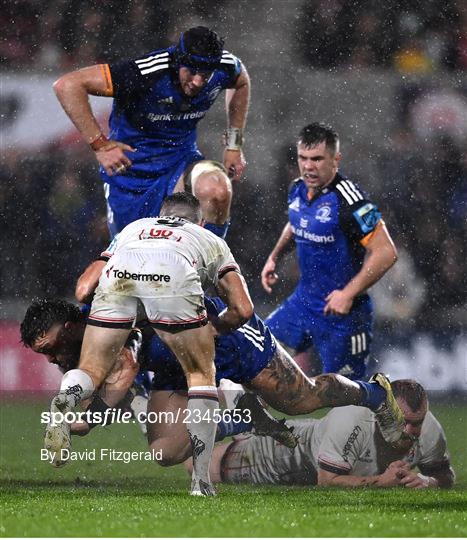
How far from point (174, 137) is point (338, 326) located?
1.46 m

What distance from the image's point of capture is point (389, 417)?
5.93m

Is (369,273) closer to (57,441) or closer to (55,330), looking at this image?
(55,330)

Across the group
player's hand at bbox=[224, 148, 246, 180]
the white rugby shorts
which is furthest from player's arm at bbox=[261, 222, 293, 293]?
the white rugby shorts

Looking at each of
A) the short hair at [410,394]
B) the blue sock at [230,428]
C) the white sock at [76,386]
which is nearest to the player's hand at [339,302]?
the short hair at [410,394]

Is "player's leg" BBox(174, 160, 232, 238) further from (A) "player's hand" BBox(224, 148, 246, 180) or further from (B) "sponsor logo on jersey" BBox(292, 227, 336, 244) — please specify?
(B) "sponsor logo on jersey" BBox(292, 227, 336, 244)

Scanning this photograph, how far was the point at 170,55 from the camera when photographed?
19.7 ft

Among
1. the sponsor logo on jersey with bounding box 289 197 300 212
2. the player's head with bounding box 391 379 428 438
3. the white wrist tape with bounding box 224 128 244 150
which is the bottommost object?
the player's head with bounding box 391 379 428 438

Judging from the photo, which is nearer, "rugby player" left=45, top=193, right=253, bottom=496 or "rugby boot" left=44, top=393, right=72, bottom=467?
"rugby boot" left=44, top=393, right=72, bottom=467

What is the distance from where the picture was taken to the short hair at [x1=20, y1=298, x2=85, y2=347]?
549cm

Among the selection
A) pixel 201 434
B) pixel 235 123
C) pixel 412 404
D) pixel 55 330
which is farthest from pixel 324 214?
pixel 201 434

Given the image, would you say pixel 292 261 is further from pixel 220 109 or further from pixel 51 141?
pixel 51 141

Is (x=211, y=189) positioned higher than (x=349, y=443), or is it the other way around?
(x=211, y=189)

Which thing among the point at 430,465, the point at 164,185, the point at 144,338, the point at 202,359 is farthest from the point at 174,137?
the point at 430,465

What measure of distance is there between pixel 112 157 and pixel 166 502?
6.23 feet
